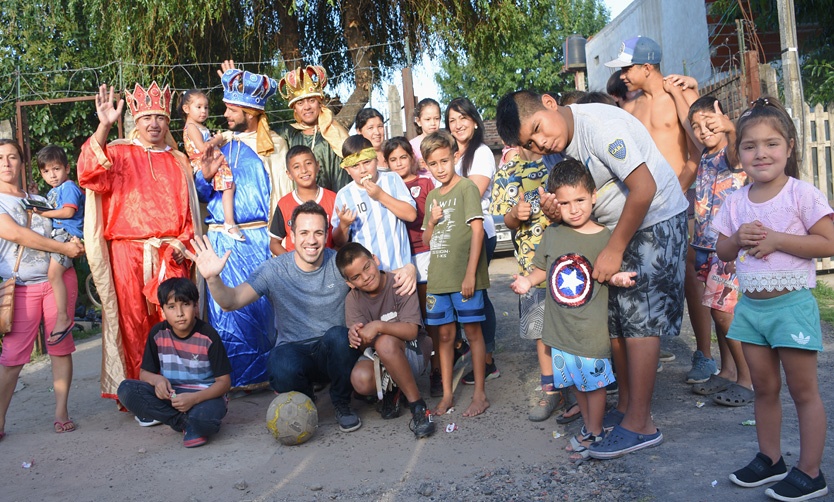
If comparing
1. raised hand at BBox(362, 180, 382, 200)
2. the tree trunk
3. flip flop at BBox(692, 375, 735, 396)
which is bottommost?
flip flop at BBox(692, 375, 735, 396)

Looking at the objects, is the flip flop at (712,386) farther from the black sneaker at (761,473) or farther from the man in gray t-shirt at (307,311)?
the man in gray t-shirt at (307,311)

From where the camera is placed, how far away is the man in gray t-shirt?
4512 millimetres

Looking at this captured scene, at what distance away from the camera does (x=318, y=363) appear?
461cm

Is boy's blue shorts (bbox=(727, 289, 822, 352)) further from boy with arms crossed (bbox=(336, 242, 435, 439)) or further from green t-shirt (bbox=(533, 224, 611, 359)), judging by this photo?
boy with arms crossed (bbox=(336, 242, 435, 439))

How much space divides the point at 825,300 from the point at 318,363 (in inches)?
198

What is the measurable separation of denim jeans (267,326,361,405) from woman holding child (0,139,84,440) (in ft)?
4.81

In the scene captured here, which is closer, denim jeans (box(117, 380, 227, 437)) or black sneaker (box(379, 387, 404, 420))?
denim jeans (box(117, 380, 227, 437))

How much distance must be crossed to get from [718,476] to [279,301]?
2730 mm

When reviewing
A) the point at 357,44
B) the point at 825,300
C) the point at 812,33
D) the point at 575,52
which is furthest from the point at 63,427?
the point at 575,52

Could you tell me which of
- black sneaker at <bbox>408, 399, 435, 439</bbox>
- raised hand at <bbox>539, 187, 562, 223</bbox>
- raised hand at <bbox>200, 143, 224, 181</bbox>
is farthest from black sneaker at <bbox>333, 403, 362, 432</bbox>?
raised hand at <bbox>200, 143, 224, 181</bbox>

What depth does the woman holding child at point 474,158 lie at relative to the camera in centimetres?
510

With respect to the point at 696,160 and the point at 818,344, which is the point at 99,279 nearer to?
the point at 696,160

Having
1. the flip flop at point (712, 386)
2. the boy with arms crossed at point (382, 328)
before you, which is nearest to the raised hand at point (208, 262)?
the boy with arms crossed at point (382, 328)

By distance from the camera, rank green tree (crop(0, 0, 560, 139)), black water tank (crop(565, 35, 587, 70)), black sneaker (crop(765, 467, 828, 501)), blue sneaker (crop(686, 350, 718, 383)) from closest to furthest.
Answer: black sneaker (crop(765, 467, 828, 501)), blue sneaker (crop(686, 350, 718, 383)), green tree (crop(0, 0, 560, 139)), black water tank (crop(565, 35, 587, 70))
